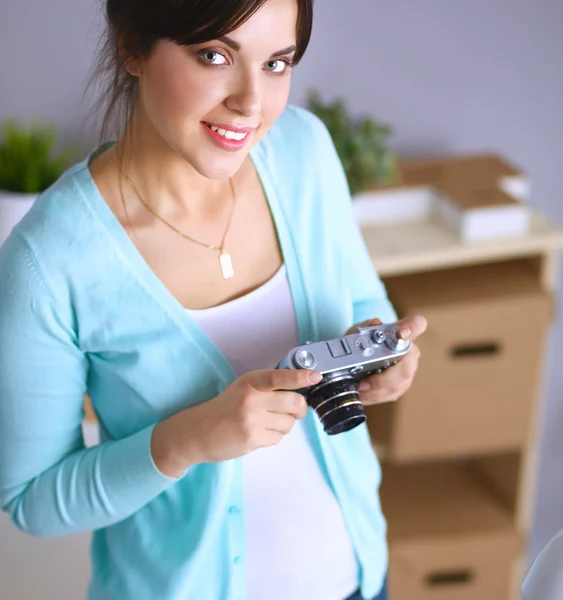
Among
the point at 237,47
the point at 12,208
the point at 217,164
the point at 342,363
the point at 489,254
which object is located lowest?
the point at 489,254

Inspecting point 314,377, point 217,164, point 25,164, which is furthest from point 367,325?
point 25,164

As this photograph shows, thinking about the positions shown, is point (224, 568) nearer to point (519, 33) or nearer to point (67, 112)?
point (67, 112)

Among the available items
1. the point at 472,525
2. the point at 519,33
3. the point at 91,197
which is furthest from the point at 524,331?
the point at 91,197

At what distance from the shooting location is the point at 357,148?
66.3 inches

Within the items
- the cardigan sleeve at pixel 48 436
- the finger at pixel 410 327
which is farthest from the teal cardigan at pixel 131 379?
the finger at pixel 410 327

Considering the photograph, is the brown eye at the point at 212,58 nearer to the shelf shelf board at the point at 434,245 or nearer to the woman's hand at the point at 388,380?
the woman's hand at the point at 388,380

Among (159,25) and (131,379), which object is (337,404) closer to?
(131,379)

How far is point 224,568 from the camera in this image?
3.11ft

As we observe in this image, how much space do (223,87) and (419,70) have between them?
1.19 metres

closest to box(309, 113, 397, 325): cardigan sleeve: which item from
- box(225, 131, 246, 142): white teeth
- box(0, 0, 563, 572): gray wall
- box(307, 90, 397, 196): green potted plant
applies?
box(225, 131, 246, 142): white teeth

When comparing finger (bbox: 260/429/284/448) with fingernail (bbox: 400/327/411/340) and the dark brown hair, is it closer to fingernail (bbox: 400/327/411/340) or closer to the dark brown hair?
fingernail (bbox: 400/327/411/340)

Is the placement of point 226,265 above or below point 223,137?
below

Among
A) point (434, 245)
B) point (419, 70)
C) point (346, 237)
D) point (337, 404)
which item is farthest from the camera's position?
point (419, 70)

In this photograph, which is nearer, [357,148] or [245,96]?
[245,96]
